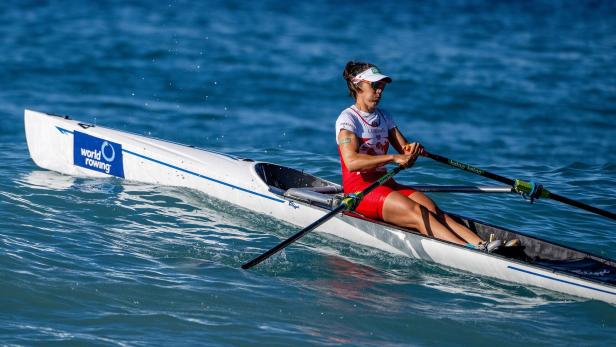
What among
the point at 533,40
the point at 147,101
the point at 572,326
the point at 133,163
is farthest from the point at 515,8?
the point at 572,326

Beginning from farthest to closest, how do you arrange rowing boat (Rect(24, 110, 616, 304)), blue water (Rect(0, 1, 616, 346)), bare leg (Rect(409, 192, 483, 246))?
bare leg (Rect(409, 192, 483, 246)) → rowing boat (Rect(24, 110, 616, 304)) → blue water (Rect(0, 1, 616, 346))

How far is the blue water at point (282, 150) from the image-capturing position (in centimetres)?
712

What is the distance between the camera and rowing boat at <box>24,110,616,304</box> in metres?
8.14

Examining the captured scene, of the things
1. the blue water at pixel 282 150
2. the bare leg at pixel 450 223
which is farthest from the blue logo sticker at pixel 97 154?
the bare leg at pixel 450 223

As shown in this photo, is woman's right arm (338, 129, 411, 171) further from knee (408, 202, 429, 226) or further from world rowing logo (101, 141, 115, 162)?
world rowing logo (101, 141, 115, 162)

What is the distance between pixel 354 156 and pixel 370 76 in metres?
0.75

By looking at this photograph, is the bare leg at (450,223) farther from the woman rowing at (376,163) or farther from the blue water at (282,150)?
the blue water at (282,150)

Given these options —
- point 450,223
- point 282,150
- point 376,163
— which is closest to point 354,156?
point 376,163

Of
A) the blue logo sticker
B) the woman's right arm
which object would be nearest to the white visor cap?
the woman's right arm

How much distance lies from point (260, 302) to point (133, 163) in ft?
12.8

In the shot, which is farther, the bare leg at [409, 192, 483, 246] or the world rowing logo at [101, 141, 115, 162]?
the world rowing logo at [101, 141, 115, 162]

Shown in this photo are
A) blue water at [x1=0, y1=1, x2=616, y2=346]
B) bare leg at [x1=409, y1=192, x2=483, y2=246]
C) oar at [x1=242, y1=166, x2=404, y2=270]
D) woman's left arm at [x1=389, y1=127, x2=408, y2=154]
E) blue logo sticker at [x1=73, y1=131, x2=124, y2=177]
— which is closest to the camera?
blue water at [x1=0, y1=1, x2=616, y2=346]

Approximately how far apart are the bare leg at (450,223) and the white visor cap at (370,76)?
1.14 m

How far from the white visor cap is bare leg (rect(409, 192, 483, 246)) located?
1.14 m
